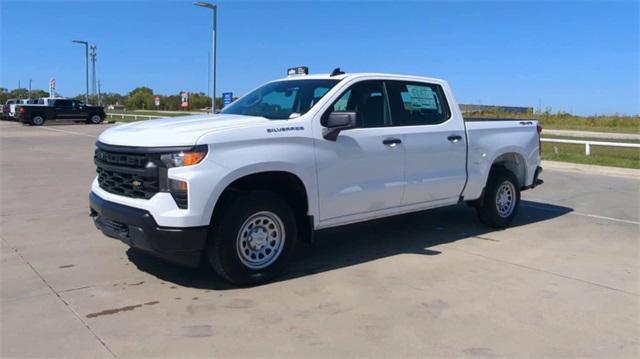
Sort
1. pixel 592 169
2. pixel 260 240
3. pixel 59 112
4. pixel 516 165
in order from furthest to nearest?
pixel 59 112, pixel 592 169, pixel 516 165, pixel 260 240

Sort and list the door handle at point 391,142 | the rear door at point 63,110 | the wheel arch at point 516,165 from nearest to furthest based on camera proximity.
Answer: the door handle at point 391,142
the wheel arch at point 516,165
the rear door at point 63,110

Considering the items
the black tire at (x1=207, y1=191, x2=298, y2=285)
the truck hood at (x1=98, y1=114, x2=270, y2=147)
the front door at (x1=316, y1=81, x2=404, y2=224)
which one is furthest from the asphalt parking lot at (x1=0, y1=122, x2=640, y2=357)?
the truck hood at (x1=98, y1=114, x2=270, y2=147)

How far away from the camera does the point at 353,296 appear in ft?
16.6

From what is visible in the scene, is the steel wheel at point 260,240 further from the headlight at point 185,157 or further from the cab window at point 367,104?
the cab window at point 367,104

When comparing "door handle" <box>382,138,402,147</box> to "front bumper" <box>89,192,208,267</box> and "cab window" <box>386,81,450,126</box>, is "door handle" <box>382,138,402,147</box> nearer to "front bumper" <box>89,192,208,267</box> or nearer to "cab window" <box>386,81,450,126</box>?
"cab window" <box>386,81,450,126</box>

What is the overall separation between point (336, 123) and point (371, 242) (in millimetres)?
2054

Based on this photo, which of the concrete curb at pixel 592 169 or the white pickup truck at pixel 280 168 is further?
the concrete curb at pixel 592 169

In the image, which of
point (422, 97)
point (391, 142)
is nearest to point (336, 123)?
point (391, 142)

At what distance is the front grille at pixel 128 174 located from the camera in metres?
4.96

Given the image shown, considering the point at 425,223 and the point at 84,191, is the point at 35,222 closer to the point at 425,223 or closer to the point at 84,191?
the point at 84,191

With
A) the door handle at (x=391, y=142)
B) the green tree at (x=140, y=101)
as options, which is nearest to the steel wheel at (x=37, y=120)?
the door handle at (x=391, y=142)

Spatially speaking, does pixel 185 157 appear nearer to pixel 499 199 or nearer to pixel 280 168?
pixel 280 168

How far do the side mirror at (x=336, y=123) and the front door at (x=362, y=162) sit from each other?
0.25 feet

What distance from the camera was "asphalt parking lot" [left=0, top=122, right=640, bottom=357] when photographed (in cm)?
409
